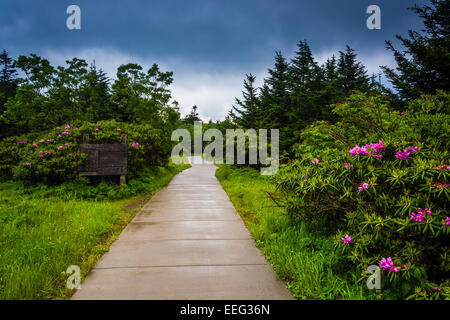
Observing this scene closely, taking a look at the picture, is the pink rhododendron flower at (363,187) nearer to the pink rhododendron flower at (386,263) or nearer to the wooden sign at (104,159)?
the pink rhododendron flower at (386,263)

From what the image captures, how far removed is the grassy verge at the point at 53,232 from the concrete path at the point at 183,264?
29 cm

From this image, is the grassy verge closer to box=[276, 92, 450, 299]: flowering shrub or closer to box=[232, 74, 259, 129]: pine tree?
box=[276, 92, 450, 299]: flowering shrub

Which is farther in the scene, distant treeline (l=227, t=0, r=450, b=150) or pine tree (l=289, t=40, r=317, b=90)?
pine tree (l=289, t=40, r=317, b=90)

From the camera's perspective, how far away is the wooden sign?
7.12 m

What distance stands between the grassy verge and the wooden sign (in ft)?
1.49

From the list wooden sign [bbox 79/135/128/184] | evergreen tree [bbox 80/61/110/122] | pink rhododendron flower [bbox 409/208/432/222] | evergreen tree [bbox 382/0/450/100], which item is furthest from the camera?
evergreen tree [bbox 80/61/110/122]

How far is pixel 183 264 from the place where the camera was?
309 centimetres

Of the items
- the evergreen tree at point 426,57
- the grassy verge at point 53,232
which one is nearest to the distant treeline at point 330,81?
the evergreen tree at point 426,57

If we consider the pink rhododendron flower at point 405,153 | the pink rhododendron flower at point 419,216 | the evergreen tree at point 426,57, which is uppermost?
the evergreen tree at point 426,57

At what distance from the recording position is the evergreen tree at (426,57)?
925cm

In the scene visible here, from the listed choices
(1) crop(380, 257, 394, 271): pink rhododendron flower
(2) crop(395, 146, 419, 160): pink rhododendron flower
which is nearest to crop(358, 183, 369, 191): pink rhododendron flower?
(2) crop(395, 146, 419, 160): pink rhododendron flower

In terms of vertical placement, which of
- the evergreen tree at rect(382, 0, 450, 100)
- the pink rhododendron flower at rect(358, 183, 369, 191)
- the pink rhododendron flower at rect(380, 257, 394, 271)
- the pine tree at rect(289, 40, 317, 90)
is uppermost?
the pine tree at rect(289, 40, 317, 90)

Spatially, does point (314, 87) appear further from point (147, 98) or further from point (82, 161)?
point (82, 161)
